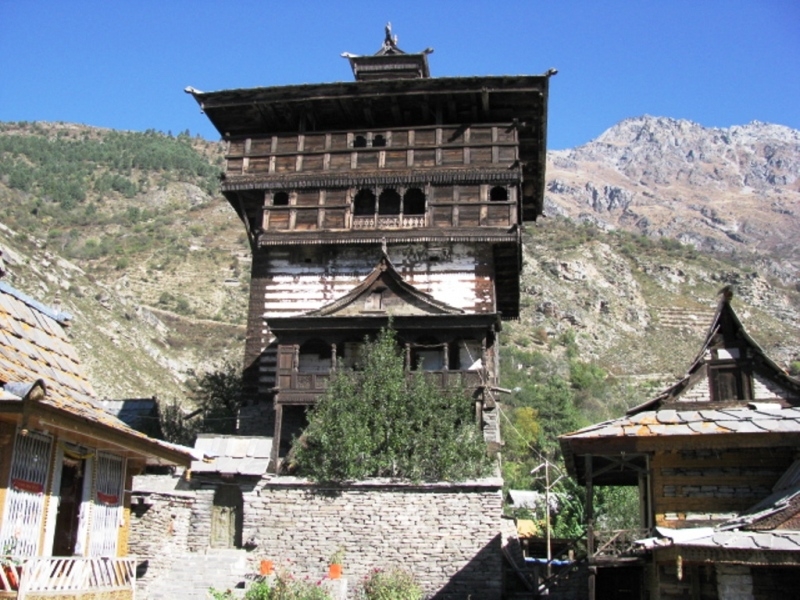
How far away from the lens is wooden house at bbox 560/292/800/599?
1196 cm

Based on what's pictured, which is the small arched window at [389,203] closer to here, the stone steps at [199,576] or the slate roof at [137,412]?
the slate roof at [137,412]

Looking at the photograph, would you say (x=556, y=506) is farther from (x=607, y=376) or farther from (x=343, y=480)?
(x=607, y=376)

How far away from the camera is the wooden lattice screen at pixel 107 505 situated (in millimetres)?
14234

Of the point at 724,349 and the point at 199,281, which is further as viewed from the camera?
the point at 199,281

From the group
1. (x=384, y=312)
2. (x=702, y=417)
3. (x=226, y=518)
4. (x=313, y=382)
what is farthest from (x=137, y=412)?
(x=702, y=417)

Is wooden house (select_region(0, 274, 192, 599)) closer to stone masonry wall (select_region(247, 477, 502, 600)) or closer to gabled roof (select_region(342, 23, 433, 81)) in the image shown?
stone masonry wall (select_region(247, 477, 502, 600))

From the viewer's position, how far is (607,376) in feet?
292

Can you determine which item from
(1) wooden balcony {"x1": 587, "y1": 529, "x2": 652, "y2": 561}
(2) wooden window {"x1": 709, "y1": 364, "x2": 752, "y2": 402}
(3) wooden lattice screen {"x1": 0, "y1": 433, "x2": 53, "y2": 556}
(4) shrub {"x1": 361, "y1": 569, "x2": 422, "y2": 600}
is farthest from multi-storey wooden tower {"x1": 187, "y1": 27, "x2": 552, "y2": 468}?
(3) wooden lattice screen {"x1": 0, "y1": 433, "x2": 53, "y2": 556}

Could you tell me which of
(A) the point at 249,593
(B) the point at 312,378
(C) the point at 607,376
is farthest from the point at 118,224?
(A) the point at 249,593

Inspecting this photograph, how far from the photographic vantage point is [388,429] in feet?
73.6

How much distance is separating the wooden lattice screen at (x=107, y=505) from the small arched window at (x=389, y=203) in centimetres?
1634

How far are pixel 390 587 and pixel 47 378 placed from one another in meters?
8.59

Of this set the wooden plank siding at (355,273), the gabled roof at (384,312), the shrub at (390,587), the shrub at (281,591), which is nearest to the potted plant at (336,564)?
the shrub at (390,587)

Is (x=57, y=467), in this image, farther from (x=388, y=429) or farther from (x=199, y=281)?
(x=199, y=281)
